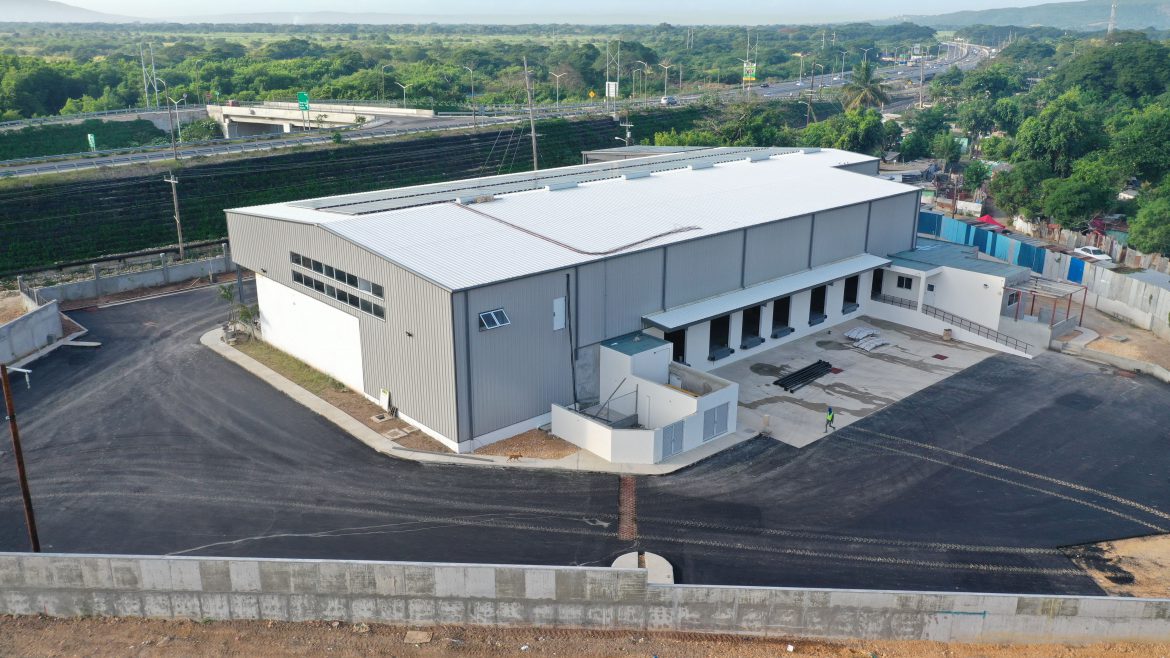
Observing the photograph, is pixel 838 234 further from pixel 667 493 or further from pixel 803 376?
pixel 667 493

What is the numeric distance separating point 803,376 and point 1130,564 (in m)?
16.9

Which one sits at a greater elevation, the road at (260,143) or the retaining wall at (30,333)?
the road at (260,143)

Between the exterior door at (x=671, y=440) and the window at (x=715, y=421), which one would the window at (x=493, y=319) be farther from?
the window at (x=715, y=421)

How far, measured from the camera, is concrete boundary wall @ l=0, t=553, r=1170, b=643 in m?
23.8

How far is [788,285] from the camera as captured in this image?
1797 inches

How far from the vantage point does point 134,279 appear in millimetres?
56531

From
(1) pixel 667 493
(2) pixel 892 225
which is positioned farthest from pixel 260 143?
(1) pixel 667 493

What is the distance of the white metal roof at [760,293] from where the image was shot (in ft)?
132

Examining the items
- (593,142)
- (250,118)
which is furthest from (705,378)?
(250,118)

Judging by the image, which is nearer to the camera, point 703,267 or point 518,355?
point 518,355

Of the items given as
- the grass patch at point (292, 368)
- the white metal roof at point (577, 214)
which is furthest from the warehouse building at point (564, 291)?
the grass patch at point (292, 368)

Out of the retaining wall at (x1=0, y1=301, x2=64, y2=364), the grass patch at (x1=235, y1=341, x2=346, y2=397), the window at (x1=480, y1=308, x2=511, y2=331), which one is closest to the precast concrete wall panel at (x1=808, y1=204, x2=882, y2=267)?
the window at (x1=480, y1=308, x2=511, y2=331)

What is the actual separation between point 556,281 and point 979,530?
59.6ft

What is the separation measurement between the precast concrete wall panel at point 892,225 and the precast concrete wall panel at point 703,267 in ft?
40.7
